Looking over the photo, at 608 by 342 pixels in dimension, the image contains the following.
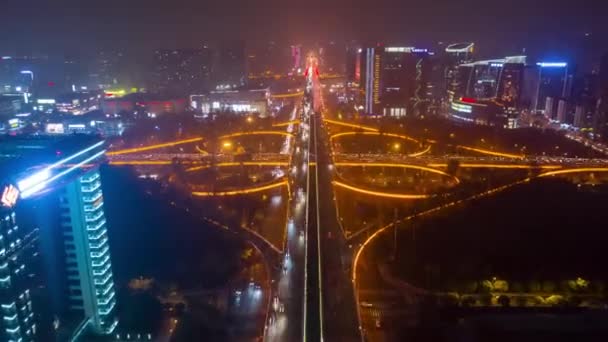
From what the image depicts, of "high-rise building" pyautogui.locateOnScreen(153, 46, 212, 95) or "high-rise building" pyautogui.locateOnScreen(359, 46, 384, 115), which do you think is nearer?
"high-rise building" pyautogui.locateOnScreen(359, 46, 384, 115)

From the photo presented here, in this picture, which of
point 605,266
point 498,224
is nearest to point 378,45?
point 498,224

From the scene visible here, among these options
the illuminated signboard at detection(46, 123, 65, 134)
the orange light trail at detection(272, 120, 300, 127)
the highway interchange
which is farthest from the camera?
the orange light trail at detection(272, 120, 300, 127)

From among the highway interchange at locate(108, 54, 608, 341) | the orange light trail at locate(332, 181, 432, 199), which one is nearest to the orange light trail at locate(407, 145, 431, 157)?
the highway interchange at locate(108, 54, 608, 341)

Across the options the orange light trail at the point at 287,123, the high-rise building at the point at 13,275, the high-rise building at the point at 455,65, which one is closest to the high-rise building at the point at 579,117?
the high-rise building at the point at 455,65

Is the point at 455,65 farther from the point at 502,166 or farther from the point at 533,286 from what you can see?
the point at 533,286

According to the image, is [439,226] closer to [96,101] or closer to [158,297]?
[158,297]

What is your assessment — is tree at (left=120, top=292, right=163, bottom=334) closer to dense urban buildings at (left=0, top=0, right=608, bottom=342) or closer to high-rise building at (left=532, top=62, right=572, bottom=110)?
dense urban buildings at (left=0, top=0, right=608, bottom=342)

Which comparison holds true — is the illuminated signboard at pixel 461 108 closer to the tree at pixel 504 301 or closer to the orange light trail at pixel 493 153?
the orange light trail at pixel 493 153
